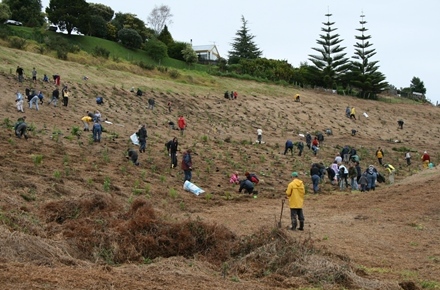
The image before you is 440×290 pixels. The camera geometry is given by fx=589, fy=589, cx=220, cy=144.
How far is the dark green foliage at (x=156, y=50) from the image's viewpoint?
205 feet

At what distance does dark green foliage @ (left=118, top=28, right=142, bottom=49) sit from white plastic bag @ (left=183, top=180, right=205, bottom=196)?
47.9 metres

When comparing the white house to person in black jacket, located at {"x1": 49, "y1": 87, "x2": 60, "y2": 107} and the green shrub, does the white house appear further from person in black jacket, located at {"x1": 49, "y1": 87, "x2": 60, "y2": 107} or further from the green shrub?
person in black jacket, located at {"x1": 49, "y1": 87, "x2": 60, "y2": 107}

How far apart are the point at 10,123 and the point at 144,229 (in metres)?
16.3

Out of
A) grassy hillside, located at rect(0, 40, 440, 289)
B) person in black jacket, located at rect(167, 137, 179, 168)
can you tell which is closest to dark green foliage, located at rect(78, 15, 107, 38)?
grassy hillside, located at rect(0, 40, 440, 289)

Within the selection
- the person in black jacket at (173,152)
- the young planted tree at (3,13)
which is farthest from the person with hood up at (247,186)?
the young planted tree at (3,13)

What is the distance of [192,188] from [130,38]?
159 ft

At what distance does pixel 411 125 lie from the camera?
179 feet

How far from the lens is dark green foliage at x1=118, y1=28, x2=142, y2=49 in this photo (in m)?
66.1

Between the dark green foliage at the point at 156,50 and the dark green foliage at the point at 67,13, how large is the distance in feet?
28.0

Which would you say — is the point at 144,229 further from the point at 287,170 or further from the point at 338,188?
the point at 287,170

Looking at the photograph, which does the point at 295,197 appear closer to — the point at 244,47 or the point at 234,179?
the point at 234,179

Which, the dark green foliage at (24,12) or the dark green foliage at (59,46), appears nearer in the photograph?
the dark green foliage at (59,46)

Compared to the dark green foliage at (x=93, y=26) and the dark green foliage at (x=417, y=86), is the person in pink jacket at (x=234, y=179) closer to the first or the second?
the dark green foliage at (x=93, y=26)

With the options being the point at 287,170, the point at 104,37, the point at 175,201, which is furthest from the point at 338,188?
the point at 104,37
